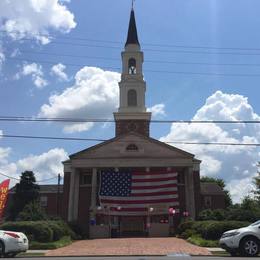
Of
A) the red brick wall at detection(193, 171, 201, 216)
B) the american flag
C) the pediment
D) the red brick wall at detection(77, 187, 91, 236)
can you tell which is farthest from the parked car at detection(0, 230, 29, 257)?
the red brick wall at detection(193, 171, 201, 216)

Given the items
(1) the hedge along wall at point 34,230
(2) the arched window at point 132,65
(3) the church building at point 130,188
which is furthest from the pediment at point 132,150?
(1) the hedge along wall at point 34,230

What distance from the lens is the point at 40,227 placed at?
30672 mm

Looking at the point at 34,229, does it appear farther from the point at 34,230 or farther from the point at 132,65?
the point at 132,65

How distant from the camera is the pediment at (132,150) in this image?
49969 millimetres

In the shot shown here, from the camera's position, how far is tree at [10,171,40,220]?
59.8 m

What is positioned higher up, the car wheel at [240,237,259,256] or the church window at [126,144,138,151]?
the church window at [126,144,138,151]

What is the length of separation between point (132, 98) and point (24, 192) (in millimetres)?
17663

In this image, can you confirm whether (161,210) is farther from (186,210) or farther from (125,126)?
(125,126)

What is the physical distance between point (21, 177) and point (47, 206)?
16.1 metres

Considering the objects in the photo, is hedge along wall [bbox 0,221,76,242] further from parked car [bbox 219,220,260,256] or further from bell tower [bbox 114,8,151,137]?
bell tower [bbox 114,8,151,137]

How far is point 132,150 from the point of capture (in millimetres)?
50500

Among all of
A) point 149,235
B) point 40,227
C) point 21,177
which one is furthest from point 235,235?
point 21,177

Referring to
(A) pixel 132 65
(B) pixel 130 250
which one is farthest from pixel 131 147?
(B) pixel 130 250

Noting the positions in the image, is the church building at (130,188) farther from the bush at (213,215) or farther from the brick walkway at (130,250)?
the brick walkway at (130,250)
